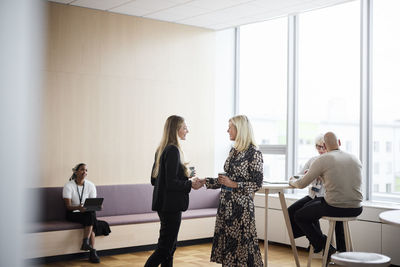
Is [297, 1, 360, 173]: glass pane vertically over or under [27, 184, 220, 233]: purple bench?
over

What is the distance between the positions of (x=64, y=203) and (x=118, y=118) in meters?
1.54

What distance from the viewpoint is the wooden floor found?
563 centimetres

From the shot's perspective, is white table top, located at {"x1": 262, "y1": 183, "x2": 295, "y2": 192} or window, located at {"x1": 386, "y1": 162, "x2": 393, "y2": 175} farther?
window, located at {"x1": 386, "y1": 162, "x2": 393, "y2": 175}

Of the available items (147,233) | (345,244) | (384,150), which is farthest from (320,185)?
(147,233)

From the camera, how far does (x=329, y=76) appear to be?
22.6 ft

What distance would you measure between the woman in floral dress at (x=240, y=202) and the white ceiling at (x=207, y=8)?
8.37 feet

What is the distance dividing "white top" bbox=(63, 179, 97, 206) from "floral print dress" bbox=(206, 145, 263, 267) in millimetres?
2325

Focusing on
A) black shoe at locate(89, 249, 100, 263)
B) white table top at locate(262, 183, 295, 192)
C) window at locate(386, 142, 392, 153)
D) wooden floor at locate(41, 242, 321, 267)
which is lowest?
wooden floor at locate(41, 242, 321, 267)

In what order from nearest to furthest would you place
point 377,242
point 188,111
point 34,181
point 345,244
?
point 34,181, point 345,244, point 377,242, point 188,111

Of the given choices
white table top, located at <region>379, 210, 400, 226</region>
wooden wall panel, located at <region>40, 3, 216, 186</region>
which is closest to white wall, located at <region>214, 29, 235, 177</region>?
wooden wall panel, located at <region>40, 3, 216, 186</region>

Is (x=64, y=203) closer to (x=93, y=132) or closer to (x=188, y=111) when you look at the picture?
(x=93, y=132)

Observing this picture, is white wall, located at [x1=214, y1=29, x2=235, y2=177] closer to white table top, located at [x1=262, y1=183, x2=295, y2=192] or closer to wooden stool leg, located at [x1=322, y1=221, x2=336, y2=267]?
white table top, located at [x1=262, y1=183, x2=295, y2=192]

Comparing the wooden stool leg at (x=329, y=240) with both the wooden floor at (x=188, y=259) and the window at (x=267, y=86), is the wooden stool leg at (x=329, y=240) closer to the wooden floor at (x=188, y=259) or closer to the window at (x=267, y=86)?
→ the wooden floor at (x=188, y=259)

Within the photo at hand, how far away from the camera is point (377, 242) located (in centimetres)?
560
